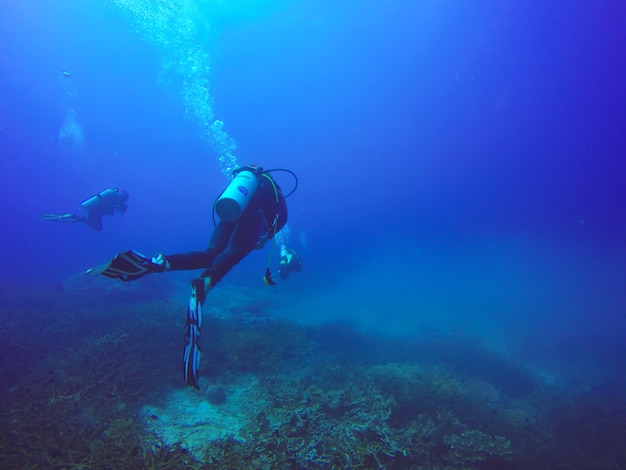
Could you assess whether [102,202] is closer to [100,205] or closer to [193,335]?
[100,205]

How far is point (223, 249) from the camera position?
4.41 metres

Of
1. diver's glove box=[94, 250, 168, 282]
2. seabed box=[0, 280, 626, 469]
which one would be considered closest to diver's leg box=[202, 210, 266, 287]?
diver's glove box=[94, 250, 168, 282]

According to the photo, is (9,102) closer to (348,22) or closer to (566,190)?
(348,22)

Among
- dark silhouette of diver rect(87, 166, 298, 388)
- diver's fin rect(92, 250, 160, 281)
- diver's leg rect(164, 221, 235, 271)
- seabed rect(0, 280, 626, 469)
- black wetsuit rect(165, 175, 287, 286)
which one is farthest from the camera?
seabed rect(0, 280, 626, 469)

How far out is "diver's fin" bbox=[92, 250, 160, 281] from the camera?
322 cm

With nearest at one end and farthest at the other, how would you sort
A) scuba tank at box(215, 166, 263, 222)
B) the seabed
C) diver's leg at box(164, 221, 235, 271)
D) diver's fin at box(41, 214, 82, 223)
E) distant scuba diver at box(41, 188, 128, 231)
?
diver's leg at box(164, 221, 235, 271) < scuba tank at box(215, 166, 263, 222) < the seabed < diver's fin at box(41, 214, 82, 223) < distant scuba diver at box(41, 188, 128, 231)

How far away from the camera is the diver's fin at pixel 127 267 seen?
10.6ft

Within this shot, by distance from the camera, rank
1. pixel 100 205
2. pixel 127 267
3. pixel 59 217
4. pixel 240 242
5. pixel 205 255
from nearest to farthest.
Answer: pixel 127 267 → pixel 205 255 → pixel 240 242 → pixel 59 217 → pixel 100 205

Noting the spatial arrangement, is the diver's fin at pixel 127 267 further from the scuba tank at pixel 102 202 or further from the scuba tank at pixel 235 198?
the scuba tank at pixel 102 202

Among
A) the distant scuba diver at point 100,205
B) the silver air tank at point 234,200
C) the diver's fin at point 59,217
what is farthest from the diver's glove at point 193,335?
the distant scuba diver at point 100,205

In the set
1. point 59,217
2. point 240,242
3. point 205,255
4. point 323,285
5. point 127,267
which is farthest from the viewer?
point 323,285

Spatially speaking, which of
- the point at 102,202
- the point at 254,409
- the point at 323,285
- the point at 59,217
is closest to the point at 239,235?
the point at 254,409

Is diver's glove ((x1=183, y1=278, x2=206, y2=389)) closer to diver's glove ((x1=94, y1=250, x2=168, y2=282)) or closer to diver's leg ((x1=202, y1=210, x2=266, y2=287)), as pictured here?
diver's leg ((x1=202, y1=210, x2=266, y2=287))

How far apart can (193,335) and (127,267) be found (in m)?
1.06
